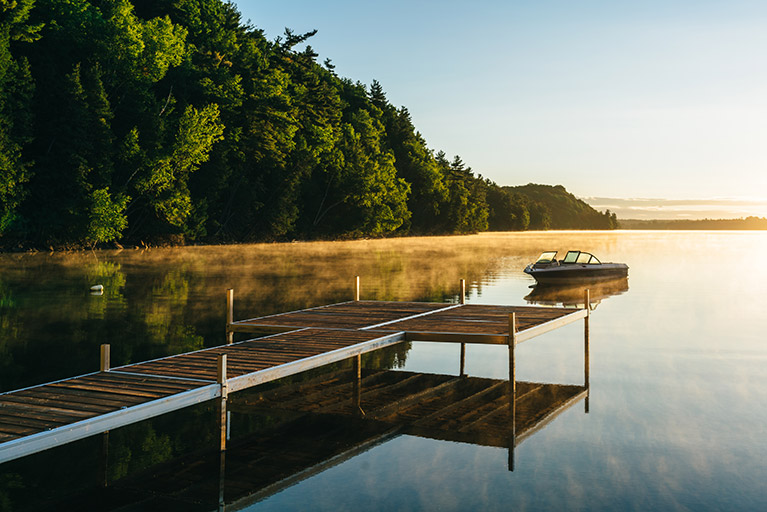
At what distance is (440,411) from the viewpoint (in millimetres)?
11867

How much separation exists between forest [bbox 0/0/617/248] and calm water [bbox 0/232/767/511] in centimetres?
2100

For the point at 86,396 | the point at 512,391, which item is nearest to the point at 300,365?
the point at 86,396

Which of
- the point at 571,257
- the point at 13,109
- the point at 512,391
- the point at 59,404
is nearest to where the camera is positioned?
the point at 59,404

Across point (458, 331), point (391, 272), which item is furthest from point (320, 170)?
point (458, 331)

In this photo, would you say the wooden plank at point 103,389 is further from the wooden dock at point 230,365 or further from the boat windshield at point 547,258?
the boat windshield at point 547,258

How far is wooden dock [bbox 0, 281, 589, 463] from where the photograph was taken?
706 centimetres

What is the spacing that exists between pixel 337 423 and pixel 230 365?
2.24 m

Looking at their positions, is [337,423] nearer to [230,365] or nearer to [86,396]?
[230,365]

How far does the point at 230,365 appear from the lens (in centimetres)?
981

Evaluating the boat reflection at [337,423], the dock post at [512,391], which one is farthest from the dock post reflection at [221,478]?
the dock post at [512,391]

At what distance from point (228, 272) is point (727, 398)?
30368mm

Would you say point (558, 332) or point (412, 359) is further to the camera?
point (558, 332)

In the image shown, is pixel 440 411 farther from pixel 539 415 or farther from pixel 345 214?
pixel 345 214

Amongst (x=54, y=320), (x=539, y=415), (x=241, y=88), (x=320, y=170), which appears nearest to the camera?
(x=539, y=415)
